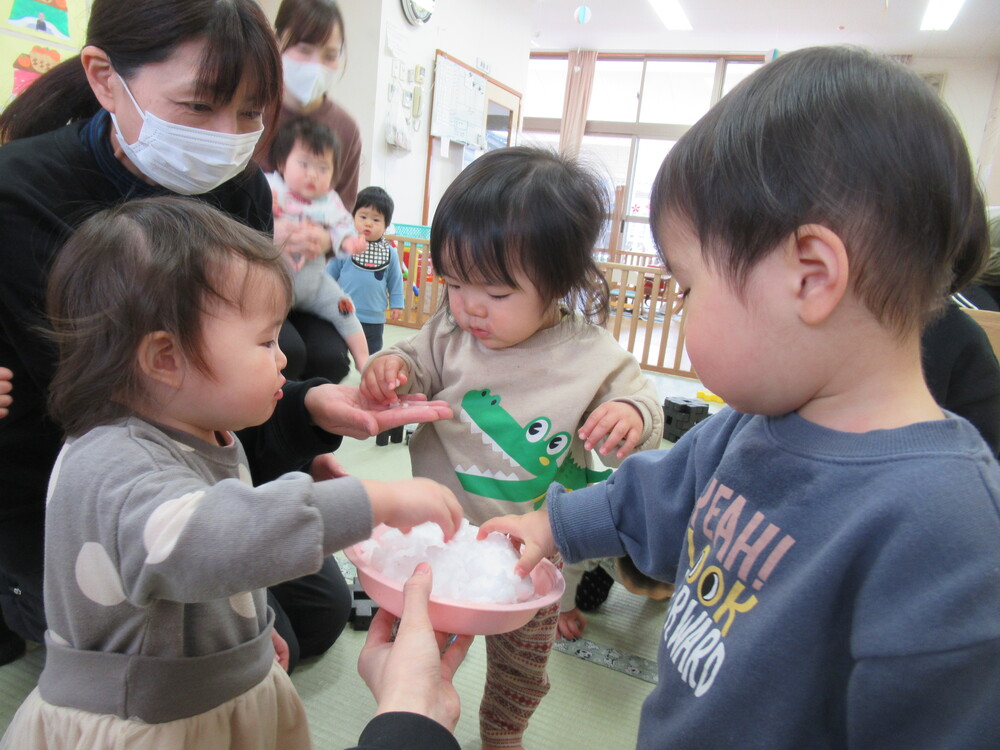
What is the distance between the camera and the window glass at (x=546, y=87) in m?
8.36

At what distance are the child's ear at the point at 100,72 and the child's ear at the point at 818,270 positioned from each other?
3.28 feet

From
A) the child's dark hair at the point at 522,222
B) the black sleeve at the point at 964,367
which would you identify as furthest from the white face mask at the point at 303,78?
the black sleeve at the point at 964,367

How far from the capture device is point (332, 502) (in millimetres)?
573

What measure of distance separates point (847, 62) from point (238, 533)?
0.60 m

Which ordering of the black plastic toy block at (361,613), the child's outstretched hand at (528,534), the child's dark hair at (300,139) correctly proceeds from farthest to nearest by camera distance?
the child's dark hair at (300,139)
the black plastic toy block at (361,613)
the child's outstretched hand at (528,534)

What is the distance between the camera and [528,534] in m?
0.77

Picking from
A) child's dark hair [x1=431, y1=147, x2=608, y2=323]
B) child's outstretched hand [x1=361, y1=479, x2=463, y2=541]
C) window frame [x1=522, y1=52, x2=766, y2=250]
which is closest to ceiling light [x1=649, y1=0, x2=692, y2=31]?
window frame [x1=522, y1=52, x2=766, y2=250]

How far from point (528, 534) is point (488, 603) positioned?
10cm

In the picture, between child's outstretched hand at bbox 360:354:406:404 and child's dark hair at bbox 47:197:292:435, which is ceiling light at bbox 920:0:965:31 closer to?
child's outstretched hand at bbox 360:354:406:404

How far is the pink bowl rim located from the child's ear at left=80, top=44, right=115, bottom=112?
0.79 metres

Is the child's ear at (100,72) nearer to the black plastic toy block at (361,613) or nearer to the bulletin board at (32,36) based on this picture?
Answer: the black plastic toy block at (361,613)

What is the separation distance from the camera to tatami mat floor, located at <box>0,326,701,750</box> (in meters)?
1.10

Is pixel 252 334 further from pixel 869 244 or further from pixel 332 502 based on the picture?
pixel 869 244

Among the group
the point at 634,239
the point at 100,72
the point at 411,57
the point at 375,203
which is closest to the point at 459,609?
the point at 100,72
